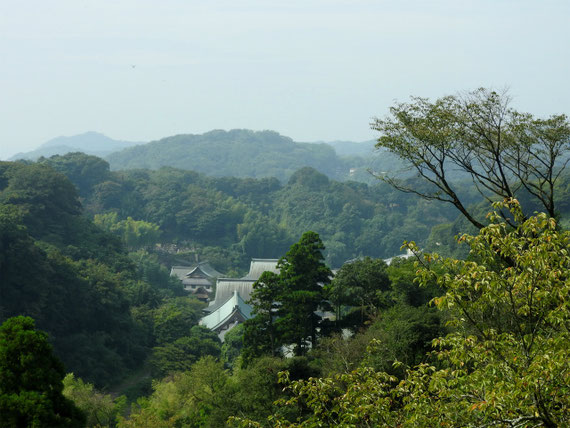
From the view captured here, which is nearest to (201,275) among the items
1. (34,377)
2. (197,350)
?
(197,350)

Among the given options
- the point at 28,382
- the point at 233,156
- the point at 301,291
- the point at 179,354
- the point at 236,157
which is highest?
the point at 28,382

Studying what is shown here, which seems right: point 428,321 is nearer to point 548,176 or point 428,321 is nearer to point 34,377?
point 548,176

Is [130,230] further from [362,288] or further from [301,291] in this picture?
[301,291]

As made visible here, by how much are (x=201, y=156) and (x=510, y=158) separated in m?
→ 159

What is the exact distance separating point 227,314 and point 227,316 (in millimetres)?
596

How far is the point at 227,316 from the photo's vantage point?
34312 millimetres

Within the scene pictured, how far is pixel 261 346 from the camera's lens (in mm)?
18266

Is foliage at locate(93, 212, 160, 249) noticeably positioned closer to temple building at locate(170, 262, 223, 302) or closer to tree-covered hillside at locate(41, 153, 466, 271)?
tree-covered hillside at locate(41, 153, 466, 271)

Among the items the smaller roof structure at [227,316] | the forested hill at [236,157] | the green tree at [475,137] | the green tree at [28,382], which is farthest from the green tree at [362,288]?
the forested hill at [236,157]

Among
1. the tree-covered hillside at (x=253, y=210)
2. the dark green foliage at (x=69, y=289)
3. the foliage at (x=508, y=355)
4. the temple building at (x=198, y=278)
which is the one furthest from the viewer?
the tree-covered hillside at (x=253, y=210)

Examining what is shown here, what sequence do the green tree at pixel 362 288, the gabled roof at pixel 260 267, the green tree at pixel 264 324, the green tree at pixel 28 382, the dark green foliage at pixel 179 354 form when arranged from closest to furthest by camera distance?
the green tree at pixel 28 382, the green tree at pixel 264 324, the green tree at pixel 362 288, the dark green foliage at pixel 179 354, the gabled roof at pixel 260 267

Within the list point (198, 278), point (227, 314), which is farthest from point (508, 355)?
point (198, 278)

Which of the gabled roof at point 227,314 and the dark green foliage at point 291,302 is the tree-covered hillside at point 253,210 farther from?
the dark green foliage at point 291,302

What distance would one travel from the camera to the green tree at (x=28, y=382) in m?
8.22
